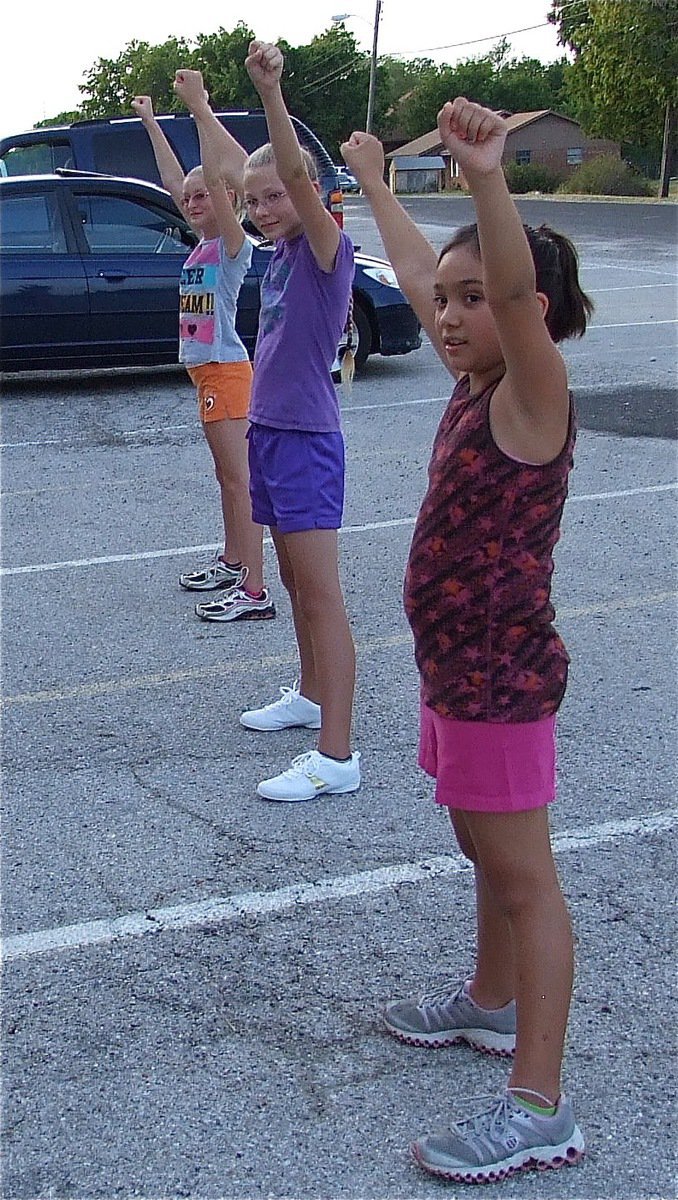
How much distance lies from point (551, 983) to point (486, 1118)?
28 centimetres

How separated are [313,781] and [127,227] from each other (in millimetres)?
8128

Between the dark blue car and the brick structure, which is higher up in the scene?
the brick structure

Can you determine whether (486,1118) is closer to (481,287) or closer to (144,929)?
(144,929)

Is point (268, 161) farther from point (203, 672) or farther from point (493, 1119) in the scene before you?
point (493, 1119)

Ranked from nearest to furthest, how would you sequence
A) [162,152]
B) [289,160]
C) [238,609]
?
[289,160] < [238,609] < [162,152]

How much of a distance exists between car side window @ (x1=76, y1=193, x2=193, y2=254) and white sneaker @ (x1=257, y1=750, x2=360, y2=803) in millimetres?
7888

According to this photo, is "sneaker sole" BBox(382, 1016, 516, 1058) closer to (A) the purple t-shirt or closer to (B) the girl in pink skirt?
(B) the girl in pink skirt

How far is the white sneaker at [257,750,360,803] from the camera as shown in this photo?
12.9 ft

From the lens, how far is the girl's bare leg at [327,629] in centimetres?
399

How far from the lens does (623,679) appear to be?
15.8 ft

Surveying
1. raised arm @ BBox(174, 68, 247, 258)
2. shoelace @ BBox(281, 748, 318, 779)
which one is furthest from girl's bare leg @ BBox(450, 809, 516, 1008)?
raised arm @ BBox(174, 68, 247, 258)

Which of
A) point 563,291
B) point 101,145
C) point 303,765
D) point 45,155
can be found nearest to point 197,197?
point 303,765

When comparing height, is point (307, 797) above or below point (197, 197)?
below

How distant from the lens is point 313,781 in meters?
3.95
